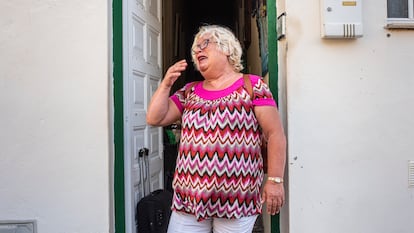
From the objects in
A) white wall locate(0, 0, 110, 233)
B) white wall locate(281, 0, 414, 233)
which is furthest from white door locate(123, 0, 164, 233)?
white wall locate(281, 0, 414, 233)

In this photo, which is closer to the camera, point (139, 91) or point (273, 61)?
point (273, 61)

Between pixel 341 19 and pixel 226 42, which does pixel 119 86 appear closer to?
pixel 226 42

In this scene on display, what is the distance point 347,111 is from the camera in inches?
87.8

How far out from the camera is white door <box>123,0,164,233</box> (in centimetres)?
249

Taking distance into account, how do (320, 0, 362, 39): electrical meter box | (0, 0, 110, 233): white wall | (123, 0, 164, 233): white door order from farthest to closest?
(123, 0, 164, 233): white door, (0, 0, 110, 233): white wall, (320, 0, 362, 39): electrical meter box

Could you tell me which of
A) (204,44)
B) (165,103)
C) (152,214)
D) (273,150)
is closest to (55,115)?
(165,103)

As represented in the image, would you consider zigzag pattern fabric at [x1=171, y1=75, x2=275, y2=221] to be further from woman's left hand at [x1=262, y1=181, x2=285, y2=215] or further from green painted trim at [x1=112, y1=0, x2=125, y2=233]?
green painted trim at [x1=112, y1=0, x2=125, y2=233]

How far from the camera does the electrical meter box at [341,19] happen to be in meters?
2.16

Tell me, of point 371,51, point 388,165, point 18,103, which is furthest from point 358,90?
point 18,103

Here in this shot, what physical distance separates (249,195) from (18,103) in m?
1.52

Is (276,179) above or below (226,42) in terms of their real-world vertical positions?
below

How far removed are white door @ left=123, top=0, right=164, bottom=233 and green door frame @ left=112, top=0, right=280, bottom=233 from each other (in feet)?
0.20

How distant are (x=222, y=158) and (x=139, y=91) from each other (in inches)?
47.9

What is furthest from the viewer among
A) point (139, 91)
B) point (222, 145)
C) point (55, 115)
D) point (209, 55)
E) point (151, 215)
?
point (139, 91)
